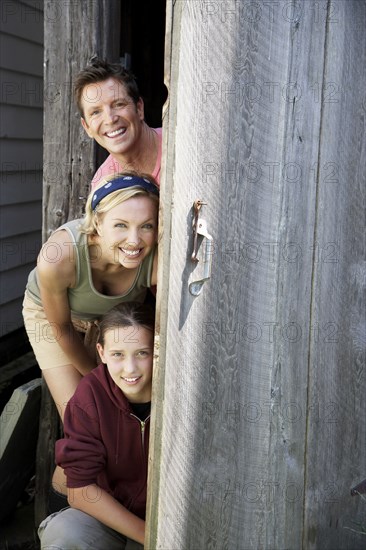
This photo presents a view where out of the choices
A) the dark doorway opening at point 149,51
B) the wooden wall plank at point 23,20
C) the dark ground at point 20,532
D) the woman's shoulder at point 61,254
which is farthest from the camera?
the dark doorway opening at point 149,51

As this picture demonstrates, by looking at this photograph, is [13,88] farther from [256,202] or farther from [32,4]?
[256,202]

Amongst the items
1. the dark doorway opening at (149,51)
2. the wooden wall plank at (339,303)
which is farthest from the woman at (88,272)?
the dark doorway opening at (149,51)

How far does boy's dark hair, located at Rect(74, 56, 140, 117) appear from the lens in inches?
138

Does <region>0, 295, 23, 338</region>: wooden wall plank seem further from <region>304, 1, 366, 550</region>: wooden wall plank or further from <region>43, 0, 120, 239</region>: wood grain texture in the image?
<region>304, 1, 366, 550</region>: wooden wall plank

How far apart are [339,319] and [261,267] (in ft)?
1.33

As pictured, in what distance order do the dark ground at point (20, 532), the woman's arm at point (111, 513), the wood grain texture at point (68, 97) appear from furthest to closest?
the dark ground at point (20, 532)
the wood grain texture at point (68, 97)
the woman's arm at point (111, 513)

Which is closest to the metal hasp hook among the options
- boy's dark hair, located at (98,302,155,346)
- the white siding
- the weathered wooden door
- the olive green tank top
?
the weathered wooden door

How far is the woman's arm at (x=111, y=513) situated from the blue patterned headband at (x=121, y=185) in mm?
1003

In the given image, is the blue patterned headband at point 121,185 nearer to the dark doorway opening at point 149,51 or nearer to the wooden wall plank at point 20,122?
the wooden wall plank at point 20,122

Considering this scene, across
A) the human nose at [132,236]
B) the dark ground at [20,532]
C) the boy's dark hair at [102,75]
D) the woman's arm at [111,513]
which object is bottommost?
the dark ground at [20,532]

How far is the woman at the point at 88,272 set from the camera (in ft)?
10.0

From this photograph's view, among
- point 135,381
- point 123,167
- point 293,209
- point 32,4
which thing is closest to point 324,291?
point 293,209

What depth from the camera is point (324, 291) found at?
2.87 meters

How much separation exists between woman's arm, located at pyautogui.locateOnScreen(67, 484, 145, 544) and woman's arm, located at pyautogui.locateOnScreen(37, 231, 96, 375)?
719 mm
